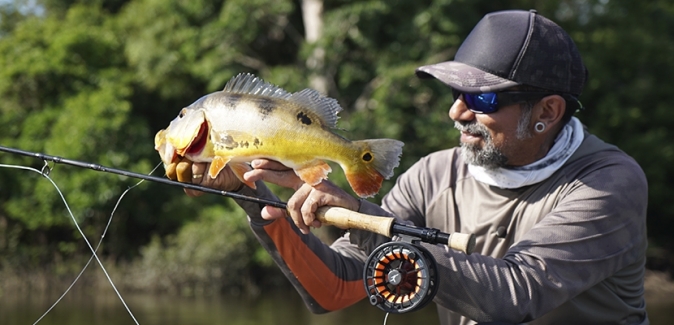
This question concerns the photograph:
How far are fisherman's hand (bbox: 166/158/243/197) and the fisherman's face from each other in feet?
2.99

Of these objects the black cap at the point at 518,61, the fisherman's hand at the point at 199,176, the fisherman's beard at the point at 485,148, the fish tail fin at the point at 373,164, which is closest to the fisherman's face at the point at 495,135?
the fisherman's beard at the point at 485,148

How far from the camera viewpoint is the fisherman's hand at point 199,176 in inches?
115

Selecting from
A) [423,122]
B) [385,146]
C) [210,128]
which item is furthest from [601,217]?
[423,122]

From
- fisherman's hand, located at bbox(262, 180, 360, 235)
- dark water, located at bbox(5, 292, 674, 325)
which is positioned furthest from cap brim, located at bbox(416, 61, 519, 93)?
dark water, located at bbox(5, 292, 674, 325)

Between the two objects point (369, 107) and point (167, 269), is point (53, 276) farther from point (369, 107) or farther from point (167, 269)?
point (369, 107)

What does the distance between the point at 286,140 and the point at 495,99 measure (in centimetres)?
92

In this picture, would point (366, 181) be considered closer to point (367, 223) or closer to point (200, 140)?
point (367, 223)

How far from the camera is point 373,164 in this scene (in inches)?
109

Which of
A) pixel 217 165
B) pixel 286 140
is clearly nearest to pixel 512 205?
pixel 286 140

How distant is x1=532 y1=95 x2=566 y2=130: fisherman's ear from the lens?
3.34m

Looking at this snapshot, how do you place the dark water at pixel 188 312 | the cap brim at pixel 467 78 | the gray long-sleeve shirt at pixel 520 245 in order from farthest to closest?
the dark water at pixel 188 312
the cap brim at pixel 467 78
the gray long-sleeve shirt at pixel 520 245

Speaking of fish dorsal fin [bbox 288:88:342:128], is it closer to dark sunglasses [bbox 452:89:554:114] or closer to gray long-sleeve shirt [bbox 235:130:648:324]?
gray long-sleeve shirt [bbox 235:130:648:324]

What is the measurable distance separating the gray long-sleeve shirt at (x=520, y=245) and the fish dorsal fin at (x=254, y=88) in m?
0.47

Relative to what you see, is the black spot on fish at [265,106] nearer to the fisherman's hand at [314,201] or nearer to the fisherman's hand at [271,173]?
the fisherman's hand at [271,173]
